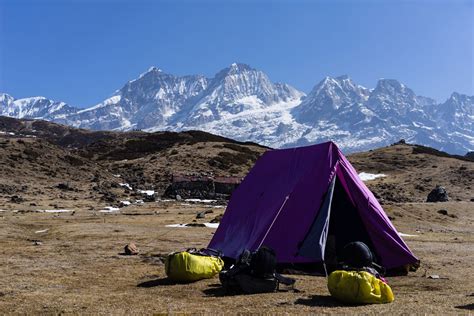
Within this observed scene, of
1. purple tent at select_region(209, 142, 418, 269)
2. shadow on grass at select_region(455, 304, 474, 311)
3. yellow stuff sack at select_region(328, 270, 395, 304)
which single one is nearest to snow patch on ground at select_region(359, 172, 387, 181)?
purple tent at select_region(209, 142, 418, 269)

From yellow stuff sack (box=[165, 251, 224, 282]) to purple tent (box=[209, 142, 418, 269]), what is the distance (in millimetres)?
1601

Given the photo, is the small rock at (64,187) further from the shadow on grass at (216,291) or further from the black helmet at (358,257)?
the black helmet at (358,257)

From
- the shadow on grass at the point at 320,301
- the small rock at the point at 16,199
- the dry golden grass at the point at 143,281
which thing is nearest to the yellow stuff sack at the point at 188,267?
the dry golden grass at the point at 143,281

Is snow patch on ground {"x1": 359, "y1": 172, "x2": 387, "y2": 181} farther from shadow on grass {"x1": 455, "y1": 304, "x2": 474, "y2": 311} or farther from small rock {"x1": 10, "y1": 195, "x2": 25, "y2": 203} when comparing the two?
shadow on grass {"x1": 455, "y1": 304, "x2": 474, "y2": 311}

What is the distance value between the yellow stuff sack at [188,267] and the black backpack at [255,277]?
4.69 feet

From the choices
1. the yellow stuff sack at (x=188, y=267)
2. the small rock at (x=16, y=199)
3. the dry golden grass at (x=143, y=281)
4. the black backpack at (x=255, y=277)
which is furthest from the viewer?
the small rock at (x=16, y=199)

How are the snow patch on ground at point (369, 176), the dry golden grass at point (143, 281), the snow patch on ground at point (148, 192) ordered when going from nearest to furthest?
the dry golden grass at point (143, 281) < the snow patch on ground at point (148, 192) < the snow patch on ground at point (369, 176)

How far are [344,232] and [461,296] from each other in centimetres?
493

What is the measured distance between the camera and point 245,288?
11.4 metres

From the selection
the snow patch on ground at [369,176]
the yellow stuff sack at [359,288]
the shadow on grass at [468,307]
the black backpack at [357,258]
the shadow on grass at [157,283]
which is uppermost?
the snow patch on ground at [369,176]

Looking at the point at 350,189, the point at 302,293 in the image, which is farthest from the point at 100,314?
the point at 350,189

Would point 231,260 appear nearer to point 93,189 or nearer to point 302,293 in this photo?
point 302,293

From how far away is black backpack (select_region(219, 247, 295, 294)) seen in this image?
11398 mm

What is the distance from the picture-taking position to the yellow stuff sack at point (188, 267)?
1285cm
